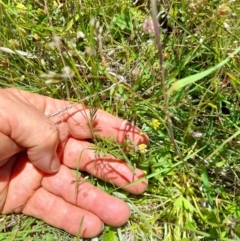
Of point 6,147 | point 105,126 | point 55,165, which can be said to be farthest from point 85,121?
point 6,147

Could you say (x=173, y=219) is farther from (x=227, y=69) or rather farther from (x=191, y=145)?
(x=227, y=69)

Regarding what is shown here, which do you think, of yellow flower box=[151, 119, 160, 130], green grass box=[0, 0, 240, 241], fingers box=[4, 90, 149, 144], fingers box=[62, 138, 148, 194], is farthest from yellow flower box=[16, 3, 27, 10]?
yellow flower box=[151, 119, 160, 130]

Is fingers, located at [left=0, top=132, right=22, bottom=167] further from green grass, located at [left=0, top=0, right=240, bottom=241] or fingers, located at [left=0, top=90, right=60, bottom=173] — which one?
green grass, located at [left=0, top=0, right=240, bottom=241]

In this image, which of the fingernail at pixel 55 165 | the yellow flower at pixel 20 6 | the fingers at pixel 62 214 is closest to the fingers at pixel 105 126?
the fingernail at pixel 55 165

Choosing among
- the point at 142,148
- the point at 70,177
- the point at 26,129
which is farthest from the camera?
the point at 70,177

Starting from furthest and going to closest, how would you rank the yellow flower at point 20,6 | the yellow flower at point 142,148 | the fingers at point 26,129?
the yellow flower at point 20,6
the yellow flower at point 142,148
the fingers at point 26,129

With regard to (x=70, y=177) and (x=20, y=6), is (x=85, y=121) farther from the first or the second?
(x=20, y=6)

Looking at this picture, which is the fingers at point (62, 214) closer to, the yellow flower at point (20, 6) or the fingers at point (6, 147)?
the fingers at point (6, 147)
